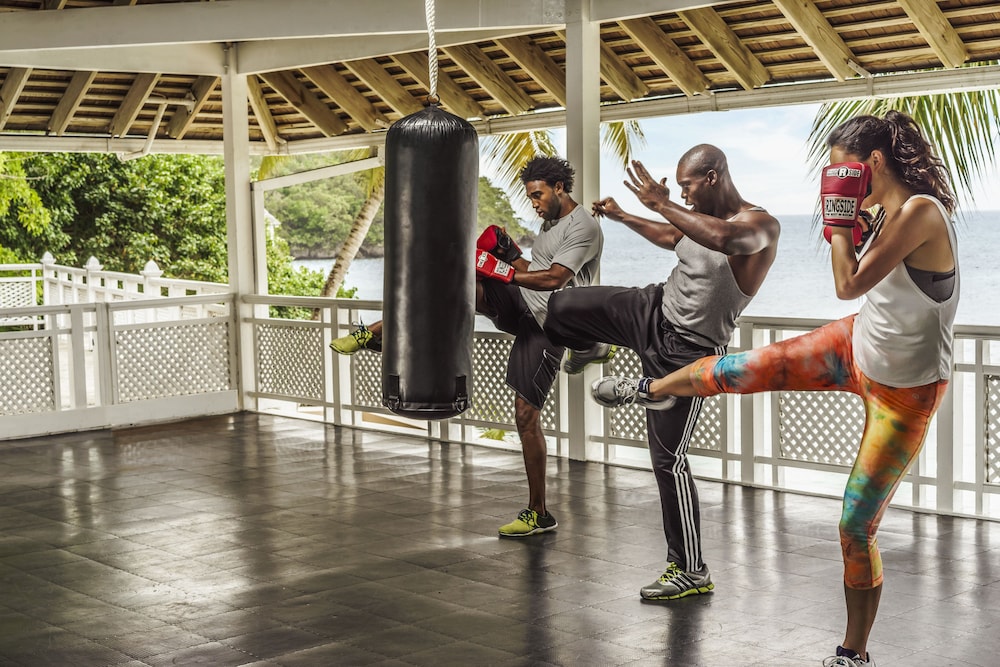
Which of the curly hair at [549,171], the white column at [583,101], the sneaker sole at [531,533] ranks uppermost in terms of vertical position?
the white column at [583,101]

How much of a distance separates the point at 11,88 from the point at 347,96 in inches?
109

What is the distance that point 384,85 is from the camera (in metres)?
10.1

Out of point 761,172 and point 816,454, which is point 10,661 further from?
point 761,172

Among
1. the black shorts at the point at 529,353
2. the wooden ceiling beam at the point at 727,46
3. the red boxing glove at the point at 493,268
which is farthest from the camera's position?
the wooden ceiling beam at the point at 727,46

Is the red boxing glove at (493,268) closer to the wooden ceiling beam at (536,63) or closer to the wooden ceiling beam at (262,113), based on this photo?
the wooden ceiling beam at (536,63)

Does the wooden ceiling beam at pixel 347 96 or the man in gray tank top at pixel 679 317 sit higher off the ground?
the wooden ceiling beam at pixel 347 96

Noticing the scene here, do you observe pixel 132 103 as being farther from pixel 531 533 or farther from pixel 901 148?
pixel 901 148

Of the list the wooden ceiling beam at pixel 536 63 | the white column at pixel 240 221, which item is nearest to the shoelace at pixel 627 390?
the wooden ceiling beam at pixel 536 63

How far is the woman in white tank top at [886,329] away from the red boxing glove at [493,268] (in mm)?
1651

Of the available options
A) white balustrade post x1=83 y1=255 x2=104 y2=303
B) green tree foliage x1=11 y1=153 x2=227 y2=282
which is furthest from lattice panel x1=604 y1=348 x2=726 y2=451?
green tree foliage x1=11 y1=153 x2=227 y2=282

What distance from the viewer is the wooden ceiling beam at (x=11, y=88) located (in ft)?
31.0

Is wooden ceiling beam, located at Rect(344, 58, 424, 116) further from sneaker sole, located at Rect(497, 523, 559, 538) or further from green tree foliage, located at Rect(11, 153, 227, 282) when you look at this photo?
green tree foliage, located at Rect(11, 153, 227, 282)

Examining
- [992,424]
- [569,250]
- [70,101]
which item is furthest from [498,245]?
[70,101]

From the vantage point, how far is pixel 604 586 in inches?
193
